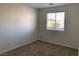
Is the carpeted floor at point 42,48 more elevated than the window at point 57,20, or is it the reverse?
the window at point 57,20

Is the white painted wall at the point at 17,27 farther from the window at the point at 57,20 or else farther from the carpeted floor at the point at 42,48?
the window at the point at 57,20

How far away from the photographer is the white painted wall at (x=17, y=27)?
3.27 ft

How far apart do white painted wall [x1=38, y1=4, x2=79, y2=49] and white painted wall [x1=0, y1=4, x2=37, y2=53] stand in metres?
0.09

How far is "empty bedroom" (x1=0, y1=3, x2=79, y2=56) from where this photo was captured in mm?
1013

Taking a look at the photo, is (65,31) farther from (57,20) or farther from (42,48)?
(42,48)

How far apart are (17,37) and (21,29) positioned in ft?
0.35

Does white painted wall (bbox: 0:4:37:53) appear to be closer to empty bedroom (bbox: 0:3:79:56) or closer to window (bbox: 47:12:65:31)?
empty bedroom (bbox: 0:3:79:56)

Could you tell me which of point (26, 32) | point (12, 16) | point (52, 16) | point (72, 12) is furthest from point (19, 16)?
point (72, 12)

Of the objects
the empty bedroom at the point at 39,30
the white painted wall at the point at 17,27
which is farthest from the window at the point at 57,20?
the white painted wall at the point at 17,27

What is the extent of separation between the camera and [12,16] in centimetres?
103

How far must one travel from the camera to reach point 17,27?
3.48 feet

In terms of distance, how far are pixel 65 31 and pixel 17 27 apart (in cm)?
58

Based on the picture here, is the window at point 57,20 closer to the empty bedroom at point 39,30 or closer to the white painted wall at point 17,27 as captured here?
the empty bedroom at point 39,30

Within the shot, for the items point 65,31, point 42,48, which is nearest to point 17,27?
point 42,48
